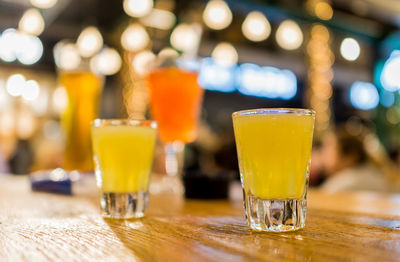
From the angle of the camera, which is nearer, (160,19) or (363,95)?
(160,19)

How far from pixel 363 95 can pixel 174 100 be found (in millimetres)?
10172

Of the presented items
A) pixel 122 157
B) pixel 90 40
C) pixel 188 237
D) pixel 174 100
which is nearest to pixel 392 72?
pixel 90 40

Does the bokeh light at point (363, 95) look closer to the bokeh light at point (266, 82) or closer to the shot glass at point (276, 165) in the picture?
the bokeh light at point (266, 82)

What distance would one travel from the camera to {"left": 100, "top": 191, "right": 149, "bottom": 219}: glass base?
0.73 metres

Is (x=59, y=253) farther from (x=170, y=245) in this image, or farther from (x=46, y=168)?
(x=46, y=168)

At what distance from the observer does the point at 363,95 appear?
1060 centimetres

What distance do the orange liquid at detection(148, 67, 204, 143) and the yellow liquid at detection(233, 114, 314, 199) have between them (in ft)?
2.70

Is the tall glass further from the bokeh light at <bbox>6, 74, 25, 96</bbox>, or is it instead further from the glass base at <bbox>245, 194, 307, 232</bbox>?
the bokeh light at <bbox>6, 74, 25, 96</bbox>

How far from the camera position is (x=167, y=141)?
1.45 metres

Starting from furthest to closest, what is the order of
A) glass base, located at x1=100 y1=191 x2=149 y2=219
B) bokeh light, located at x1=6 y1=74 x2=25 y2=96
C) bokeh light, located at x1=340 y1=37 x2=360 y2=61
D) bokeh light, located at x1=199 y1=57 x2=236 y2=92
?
bokeh light, located at x1=199 y1=57 x2=236 y2=92
bokeh light, located at x1=6 y1=74 x2=25 y2=96
bokeh light, located at x1=340 y1=37 x2=360 y2=61
glass base, located at x1=100 y1=191 x2=149 y2=219

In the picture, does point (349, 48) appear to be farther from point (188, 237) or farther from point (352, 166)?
point (188, 237)

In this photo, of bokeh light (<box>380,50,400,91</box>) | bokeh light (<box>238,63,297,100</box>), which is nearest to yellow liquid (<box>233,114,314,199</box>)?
bokeh light (<box>238,63,297,100</box>)

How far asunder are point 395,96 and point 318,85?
286 cm

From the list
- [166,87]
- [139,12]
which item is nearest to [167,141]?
[166,87]
